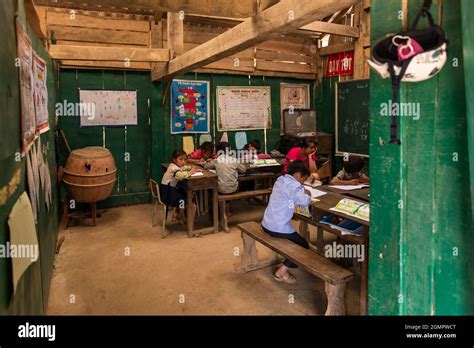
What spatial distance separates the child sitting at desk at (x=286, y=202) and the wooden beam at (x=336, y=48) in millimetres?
4751

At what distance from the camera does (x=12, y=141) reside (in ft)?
6.04

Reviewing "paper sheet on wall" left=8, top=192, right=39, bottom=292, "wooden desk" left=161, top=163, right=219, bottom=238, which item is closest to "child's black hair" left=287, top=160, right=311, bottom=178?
"wooden desk" left=161, top=163, right=219, bottom=238

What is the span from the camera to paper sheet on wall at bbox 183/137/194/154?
7.34m

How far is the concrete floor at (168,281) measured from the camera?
335 cm

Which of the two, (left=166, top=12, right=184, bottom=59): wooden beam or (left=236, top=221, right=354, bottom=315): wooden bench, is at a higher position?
(left=166, top=12, right=184, bottom=59): wooden beam

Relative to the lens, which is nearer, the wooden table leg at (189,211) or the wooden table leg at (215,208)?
the wooden table leg at (189,211)

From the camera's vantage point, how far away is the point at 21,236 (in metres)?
1.79

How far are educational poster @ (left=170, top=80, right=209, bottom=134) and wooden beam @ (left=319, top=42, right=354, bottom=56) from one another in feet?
8.79

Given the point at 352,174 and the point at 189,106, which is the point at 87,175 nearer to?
the point at 189,106

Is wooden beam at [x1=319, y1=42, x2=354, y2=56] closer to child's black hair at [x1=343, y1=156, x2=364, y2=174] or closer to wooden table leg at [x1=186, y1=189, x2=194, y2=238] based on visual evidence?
child's black hair at [x1=343, y1=156, x2=364, y2=174]

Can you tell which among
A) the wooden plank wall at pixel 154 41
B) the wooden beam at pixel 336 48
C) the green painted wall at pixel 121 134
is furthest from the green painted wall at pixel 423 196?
the wooden beam at pixel 336 48

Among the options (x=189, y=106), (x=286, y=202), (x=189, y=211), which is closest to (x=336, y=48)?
(x=189, y=106)

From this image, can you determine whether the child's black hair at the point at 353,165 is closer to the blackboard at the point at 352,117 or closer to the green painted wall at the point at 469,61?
the blackboard at the point at 352,117

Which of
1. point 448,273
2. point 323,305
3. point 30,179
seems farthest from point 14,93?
point 323,305
